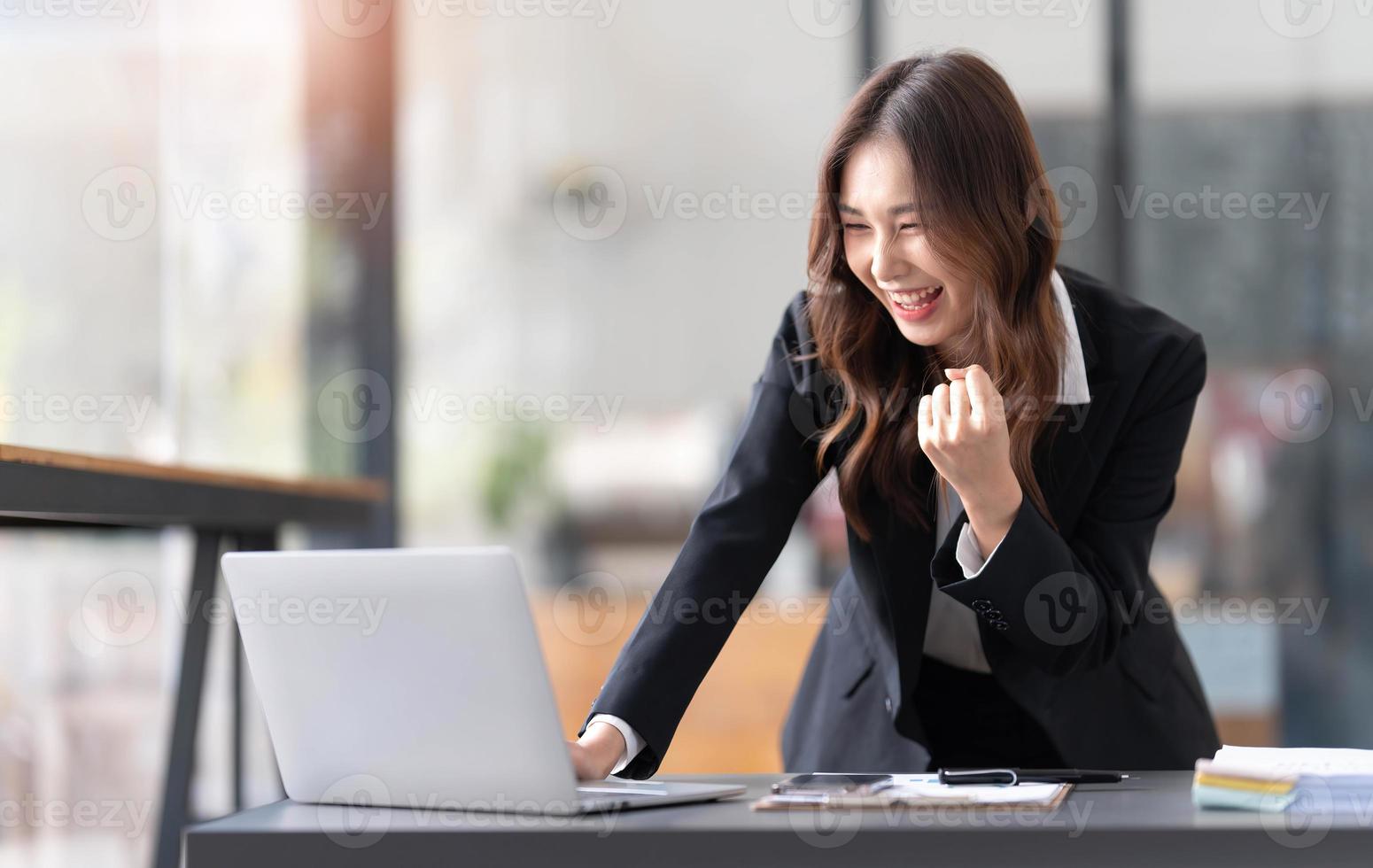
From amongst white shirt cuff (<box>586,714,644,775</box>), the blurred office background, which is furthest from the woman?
the blurred office background

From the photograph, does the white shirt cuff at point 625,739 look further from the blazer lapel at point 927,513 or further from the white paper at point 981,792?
the blazer lapel at point 927,513

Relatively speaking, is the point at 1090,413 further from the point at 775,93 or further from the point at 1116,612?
the point at 775,93

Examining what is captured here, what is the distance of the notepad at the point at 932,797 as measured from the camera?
3.11 ft

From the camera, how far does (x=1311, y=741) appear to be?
3773 millimetres

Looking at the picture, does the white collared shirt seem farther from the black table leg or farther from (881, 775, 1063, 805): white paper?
the black table leg

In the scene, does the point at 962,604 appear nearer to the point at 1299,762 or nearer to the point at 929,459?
the point at 929,459

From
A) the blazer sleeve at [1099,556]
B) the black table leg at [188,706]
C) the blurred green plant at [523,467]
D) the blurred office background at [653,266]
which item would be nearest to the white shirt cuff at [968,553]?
the blazer sleeve at [1099,556]

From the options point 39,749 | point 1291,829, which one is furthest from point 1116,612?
point 39,749

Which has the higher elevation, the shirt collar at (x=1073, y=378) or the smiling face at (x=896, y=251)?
the smiling face at (x=896, y=251)

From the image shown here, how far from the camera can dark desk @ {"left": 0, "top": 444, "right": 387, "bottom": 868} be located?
58.9 inches

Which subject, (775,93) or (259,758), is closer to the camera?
(259,758)

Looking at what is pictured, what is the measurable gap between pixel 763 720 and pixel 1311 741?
147 cm

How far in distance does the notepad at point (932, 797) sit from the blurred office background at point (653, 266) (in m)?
2.59

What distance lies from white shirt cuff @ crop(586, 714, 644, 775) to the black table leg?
1.24m
